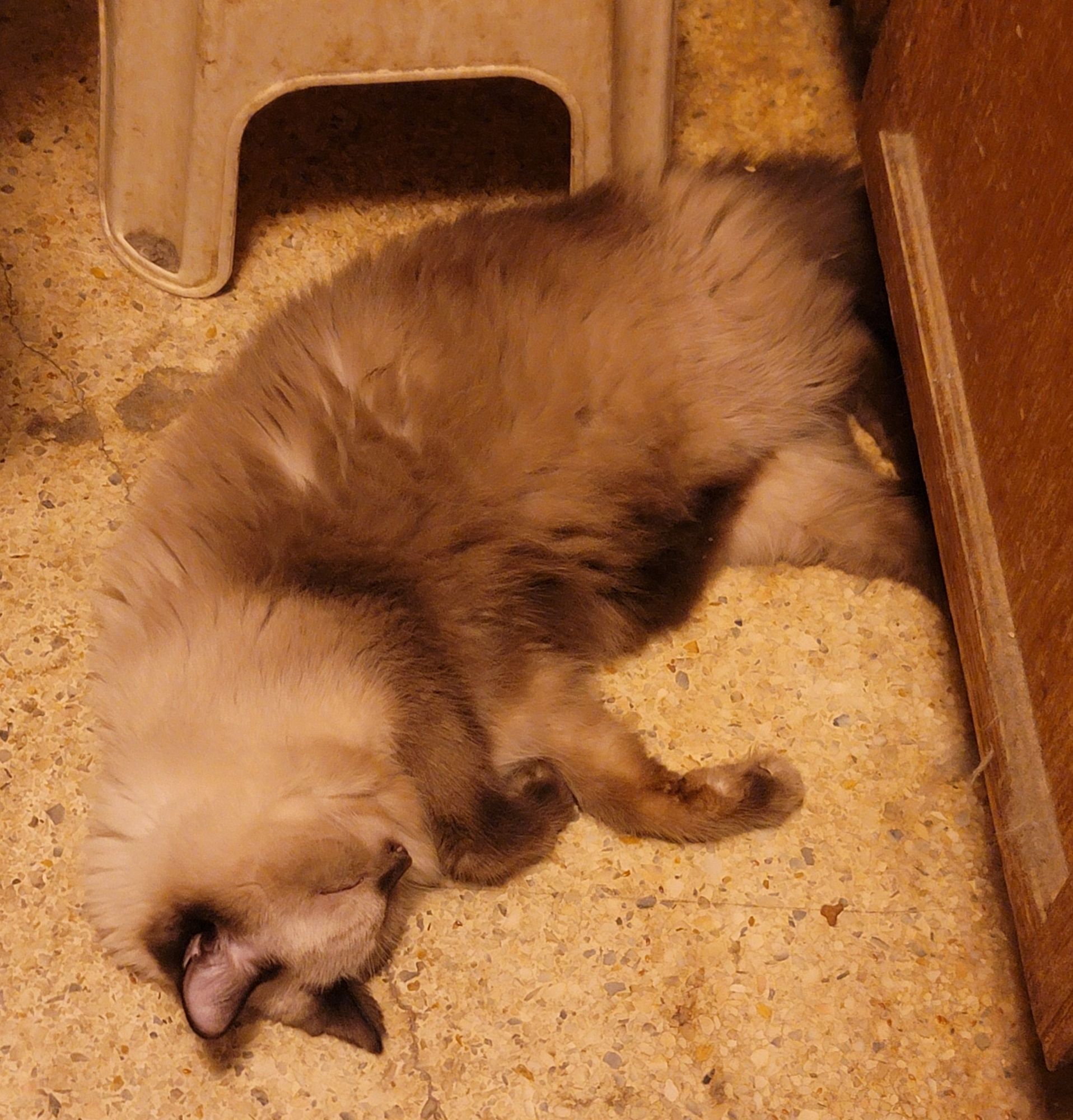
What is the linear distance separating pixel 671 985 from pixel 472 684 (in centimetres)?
61

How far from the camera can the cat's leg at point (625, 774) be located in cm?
186

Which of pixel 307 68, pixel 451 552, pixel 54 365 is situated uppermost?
pixel 307 68

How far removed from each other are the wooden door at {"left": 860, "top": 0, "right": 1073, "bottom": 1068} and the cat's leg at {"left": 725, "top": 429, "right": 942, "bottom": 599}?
0.77 ft

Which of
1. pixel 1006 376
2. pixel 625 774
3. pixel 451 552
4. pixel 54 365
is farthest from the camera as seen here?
pixel 54 365

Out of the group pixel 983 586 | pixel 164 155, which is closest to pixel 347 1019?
pixel 983 586

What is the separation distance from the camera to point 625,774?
1.90 meters

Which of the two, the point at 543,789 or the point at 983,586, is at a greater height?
the point at 983,586

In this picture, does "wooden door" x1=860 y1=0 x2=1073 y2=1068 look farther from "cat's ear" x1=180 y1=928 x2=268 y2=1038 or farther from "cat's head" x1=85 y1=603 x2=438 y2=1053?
"cat's ear" x1=180 y1=928 x2=268 y2=1038

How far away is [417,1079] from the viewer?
5.65 ft

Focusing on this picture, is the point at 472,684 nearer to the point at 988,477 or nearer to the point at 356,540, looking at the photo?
the point at 356,540

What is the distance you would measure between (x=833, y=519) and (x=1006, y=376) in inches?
22.7

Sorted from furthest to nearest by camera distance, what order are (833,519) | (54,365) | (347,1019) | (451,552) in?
(54,365) → (833,519) → (451,552) → (347,1019)

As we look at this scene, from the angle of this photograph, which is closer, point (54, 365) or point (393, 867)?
point (393, 867)

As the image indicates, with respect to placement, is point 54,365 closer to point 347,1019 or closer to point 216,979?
point 216,979
